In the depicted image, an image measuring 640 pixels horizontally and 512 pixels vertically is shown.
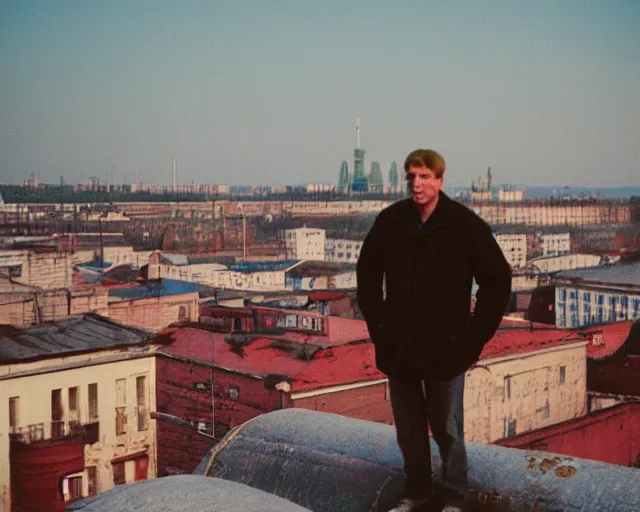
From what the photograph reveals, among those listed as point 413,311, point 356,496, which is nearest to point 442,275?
point 413,311

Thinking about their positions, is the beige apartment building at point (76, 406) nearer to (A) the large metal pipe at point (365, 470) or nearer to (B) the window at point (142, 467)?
(B) the window at point (142, 467)

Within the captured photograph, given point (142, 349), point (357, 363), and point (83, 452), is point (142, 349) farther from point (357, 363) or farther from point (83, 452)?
point (357, 363)

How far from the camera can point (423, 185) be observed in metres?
1.40

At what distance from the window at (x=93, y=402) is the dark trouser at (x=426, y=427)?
6.98 ft

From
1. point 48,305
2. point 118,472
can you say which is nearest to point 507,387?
point 118,472

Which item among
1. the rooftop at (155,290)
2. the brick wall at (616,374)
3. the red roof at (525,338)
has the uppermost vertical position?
the rooftop at (155,290)

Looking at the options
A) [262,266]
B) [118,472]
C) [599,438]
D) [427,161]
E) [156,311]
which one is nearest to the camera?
[427,161]

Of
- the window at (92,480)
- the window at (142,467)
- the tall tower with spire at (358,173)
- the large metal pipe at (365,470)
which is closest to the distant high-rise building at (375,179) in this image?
the tall tower with spire at (358,173)

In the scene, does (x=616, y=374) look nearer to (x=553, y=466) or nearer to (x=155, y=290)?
(x=155, y=290)

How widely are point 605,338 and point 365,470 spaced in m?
2.30

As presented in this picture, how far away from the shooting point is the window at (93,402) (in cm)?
331

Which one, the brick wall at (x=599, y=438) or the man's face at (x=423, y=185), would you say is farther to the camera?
the brick wall at (x=599, y=438)

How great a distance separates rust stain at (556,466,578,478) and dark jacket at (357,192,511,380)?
8.6 inches

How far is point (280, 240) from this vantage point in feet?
12.4
